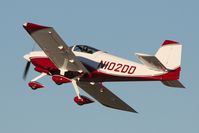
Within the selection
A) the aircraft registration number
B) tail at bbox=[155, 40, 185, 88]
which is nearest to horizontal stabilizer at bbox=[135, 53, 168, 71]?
tail at bbox=[155, 40, 185, 88]

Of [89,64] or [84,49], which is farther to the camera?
[84,49]

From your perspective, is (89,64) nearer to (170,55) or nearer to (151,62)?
(151,62)

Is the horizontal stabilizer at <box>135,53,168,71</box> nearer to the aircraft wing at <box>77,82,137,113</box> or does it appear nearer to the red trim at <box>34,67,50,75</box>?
the red trim at <box>34,67,50,75</box>

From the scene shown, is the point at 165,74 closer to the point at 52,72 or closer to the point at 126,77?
the point at 126,77

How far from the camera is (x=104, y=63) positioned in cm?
3672

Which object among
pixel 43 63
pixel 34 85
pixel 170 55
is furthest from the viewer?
pixel 43 63

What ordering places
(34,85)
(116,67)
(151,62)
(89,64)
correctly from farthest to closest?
(34,85)
(89,64)
(116,67)
(151,62)

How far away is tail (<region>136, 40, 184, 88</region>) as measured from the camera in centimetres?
3478

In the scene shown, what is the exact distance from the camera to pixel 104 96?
40781mm

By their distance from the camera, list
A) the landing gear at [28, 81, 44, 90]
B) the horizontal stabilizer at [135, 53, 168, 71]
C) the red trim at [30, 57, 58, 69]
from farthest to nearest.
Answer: the red trim at [30, 57, 58, 69] → the landing gear at [28, 81, 44, 90] → the horizontal stabilizer at [135, 53, 168, 71]

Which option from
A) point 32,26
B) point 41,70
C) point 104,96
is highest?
point 32,26

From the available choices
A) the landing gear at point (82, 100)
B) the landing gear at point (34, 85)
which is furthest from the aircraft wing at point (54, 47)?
the landing gear at point (82, 100)

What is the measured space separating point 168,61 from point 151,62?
2.54 feet

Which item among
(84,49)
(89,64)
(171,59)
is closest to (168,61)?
(171,59)
